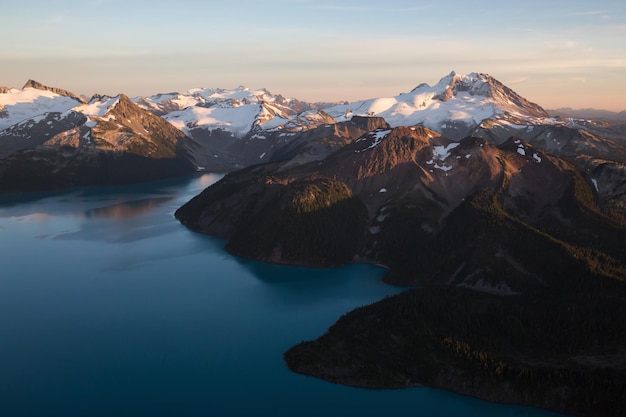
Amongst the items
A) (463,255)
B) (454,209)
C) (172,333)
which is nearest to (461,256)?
(463,255)

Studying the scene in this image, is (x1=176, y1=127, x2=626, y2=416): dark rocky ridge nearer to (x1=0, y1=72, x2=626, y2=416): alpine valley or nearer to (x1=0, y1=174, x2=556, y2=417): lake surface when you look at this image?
(x1=0, y1=72, x2=626, y2=416): alpine valley

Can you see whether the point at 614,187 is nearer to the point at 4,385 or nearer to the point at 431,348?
the point at 431,348

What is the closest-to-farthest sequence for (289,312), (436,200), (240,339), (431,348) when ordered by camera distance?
(431,348), (240,339), (289,312), (436,200)

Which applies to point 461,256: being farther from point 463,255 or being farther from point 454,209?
point 454,209

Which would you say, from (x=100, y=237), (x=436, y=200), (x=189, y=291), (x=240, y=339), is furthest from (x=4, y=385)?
(x=436, y=200)

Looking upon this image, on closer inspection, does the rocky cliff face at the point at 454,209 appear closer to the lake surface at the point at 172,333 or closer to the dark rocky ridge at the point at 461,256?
the dark rocky ridge at the point at 461,256

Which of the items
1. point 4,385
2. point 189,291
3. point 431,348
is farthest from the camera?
point 189,291

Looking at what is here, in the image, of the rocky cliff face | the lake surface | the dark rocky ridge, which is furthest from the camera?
the rocky cliff face

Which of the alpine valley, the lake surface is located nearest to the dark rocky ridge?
the alpine valley
